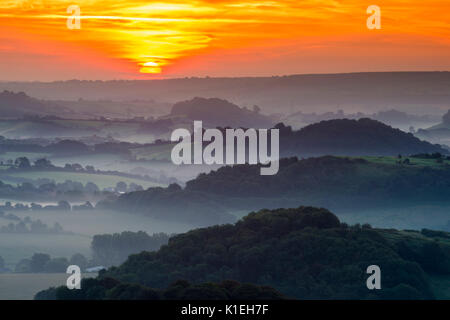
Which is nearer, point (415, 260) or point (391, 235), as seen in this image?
point (415, 260)

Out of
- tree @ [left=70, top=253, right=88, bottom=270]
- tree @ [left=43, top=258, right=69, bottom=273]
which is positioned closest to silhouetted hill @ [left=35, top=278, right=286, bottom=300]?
tree @ [left=43, top=258, right=69, bottom=273]

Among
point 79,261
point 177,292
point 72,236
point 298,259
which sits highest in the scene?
point 72,236

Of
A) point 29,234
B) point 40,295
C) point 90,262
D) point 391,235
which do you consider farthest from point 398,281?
point 29,234

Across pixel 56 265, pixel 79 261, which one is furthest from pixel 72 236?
pixel 56 265

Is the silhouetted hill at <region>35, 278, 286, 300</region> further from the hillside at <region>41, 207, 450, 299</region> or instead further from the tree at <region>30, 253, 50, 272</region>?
the tree at <region>30, 253, 50, 272</region>

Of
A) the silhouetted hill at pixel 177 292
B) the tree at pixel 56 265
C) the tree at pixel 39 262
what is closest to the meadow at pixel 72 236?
the tree at pixel 39 262

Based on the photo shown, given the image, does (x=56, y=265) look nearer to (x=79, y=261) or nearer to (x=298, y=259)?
(x=79, y=261)
